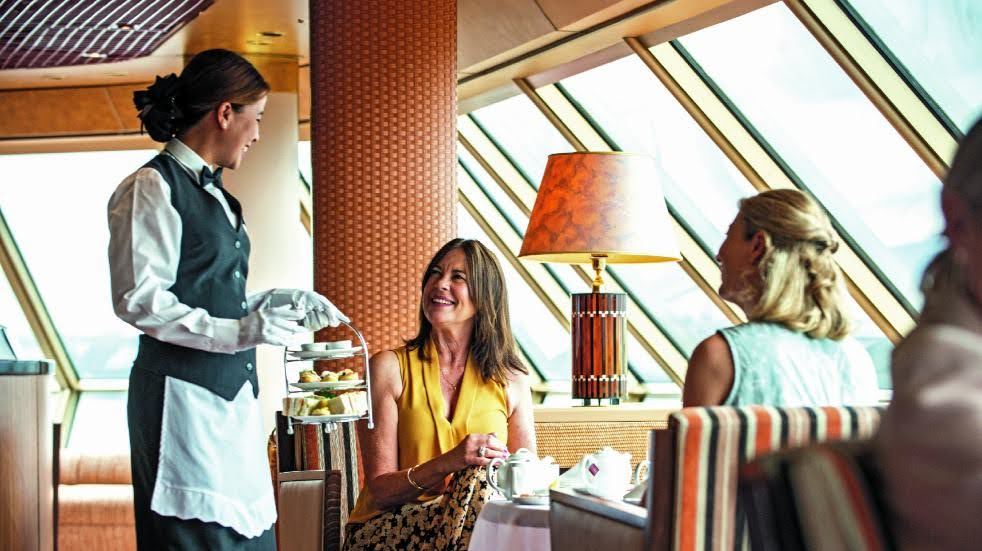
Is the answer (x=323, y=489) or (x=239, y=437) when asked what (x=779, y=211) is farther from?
(x=323, y=489)

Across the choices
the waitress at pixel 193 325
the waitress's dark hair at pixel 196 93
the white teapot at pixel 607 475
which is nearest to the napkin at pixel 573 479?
the white teapot at pixel 607 475

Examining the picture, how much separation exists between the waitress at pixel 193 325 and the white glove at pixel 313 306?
213 millimetres

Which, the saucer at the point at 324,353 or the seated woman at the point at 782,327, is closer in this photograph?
the seated woman at the point at 782,327

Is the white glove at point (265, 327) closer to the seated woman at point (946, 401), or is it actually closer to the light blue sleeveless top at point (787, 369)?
the light blue sleeveless top at point (787, 369)

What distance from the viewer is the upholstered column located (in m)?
8.30

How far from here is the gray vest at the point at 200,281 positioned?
245cm

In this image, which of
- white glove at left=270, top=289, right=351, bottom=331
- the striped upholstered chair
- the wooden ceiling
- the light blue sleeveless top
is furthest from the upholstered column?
the striped upholstered chair

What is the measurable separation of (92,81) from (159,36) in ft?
5.39

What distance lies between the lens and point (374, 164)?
4.84m

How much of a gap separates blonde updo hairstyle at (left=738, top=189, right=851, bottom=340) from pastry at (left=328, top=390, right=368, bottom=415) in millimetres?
1084

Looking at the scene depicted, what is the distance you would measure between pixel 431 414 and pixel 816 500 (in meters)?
2.36

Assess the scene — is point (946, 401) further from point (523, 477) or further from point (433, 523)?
point (433, 523)

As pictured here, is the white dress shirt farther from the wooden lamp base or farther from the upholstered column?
the upholstered column

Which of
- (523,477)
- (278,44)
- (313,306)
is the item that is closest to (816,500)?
(523,477)
